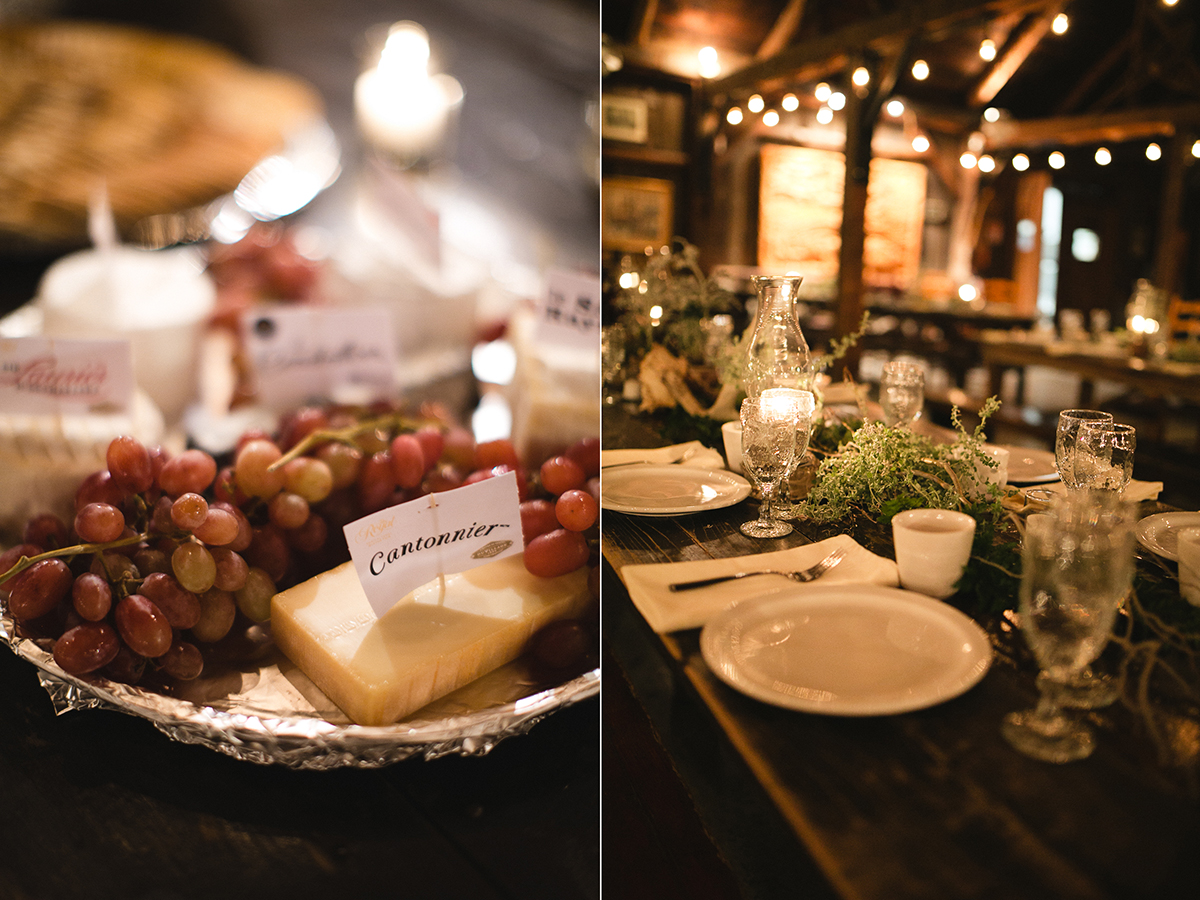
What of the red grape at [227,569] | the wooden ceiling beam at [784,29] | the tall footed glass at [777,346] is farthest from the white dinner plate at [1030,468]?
the wooden ceiling beam at [784,29]

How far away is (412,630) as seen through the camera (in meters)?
0.74

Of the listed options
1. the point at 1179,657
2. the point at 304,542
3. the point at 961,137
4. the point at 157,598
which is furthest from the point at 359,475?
the point at 961,137

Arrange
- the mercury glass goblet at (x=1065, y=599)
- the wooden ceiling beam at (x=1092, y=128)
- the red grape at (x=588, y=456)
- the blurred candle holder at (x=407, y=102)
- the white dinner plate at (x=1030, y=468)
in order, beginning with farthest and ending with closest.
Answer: the wooden ceiling beam at (x=1092, y=128)
the blurred candle holder at (x=407, y=102)
the white dinner plate at (x=1030, y=468)
the red grape at (x=588, y=456)
the mercury glass goblet at (x=1065, y=599)

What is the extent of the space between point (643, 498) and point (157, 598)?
0.66 meters

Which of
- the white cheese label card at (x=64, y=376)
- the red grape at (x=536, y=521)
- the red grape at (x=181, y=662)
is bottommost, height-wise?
the red grape at (x=181, y=662)

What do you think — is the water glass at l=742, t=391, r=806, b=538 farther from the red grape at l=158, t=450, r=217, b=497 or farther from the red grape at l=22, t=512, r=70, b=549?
the red grape at l=22, t=512, r=70, b=549

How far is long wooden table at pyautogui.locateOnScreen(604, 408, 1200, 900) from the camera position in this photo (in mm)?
470

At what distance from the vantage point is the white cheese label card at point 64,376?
0.96 metres

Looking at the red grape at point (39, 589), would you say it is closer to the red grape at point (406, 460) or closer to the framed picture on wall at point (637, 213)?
the red grape at point (406, 460)

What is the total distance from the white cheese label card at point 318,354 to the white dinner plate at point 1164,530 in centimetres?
111

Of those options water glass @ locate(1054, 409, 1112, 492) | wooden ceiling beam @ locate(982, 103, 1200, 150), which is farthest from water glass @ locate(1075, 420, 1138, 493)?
wooden ceiling beam @ locate(982, 103, 1200, 150)

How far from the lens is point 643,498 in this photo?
1.17 m

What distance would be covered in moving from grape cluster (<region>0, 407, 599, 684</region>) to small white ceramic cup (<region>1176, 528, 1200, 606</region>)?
60 centimetres

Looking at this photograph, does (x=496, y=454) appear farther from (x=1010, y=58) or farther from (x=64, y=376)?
(x=1010, y=58)
